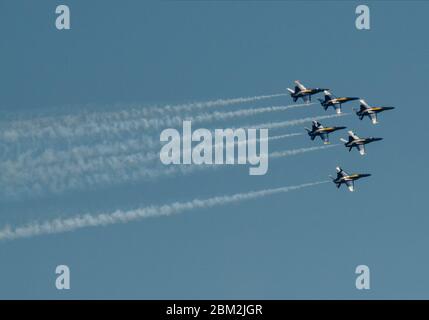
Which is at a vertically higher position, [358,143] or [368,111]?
[368,111]

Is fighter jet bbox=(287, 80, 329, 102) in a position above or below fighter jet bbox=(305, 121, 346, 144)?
above

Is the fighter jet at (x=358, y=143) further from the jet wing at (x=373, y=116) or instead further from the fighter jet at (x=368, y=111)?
the fighter jet at (x=368, y=111)

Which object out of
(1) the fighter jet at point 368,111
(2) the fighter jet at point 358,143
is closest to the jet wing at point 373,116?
(1) the fighter jet at point 368,111

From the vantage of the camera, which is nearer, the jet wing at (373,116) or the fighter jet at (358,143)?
the fighter jet at (358,143)

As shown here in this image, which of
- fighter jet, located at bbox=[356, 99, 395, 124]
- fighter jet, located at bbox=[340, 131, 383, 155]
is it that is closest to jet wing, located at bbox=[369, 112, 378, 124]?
fighter jet, located at bbox=[356, 99, 395, 124]

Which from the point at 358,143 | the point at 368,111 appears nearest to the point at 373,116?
the point at 368,111

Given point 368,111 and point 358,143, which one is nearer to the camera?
point 368,111

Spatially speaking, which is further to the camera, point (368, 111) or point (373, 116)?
point (373, 116)

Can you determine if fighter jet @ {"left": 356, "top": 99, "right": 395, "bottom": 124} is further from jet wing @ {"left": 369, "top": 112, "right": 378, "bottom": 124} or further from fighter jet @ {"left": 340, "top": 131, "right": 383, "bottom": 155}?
fighter jet @ {"left": 340, "top": 131, "right": 383, "bottom": 155}

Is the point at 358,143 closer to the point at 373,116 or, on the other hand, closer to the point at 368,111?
the point at 373,116

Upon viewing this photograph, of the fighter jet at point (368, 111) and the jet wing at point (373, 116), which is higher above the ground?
the fighter jet at point (368, 111)

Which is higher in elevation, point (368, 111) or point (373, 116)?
point (368, 111)
